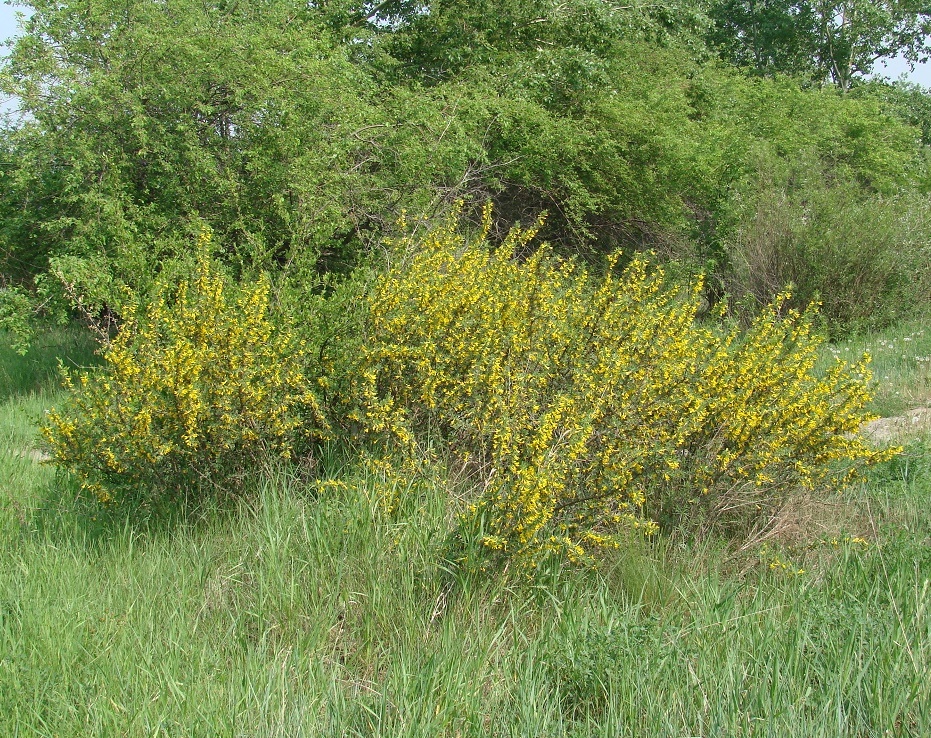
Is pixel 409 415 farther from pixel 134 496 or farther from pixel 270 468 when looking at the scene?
pixel 134 496

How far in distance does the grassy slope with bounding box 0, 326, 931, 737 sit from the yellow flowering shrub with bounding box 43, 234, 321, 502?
0.27 metres

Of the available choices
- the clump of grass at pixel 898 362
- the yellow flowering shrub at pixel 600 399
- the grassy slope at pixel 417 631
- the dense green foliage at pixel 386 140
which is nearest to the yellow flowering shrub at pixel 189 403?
the grassy slope at pixel 417 631

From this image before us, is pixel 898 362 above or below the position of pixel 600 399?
below

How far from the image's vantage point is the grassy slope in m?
3.25

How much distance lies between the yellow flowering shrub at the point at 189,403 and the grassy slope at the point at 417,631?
0.27 meters

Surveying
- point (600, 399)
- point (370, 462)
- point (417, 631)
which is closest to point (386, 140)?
point (370, 462)

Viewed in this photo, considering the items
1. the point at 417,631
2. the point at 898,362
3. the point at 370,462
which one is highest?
the point at 898,362

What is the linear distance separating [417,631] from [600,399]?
1.45 metres

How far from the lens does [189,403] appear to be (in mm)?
4828

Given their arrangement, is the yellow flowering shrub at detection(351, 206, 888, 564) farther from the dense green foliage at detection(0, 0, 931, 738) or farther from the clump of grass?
the clump of grass

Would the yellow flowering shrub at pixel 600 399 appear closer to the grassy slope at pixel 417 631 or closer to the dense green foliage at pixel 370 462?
the dense green foliage at pixel 370 462

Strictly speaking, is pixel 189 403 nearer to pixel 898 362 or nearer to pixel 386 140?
pixel 386 140

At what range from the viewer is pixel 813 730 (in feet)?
10.3

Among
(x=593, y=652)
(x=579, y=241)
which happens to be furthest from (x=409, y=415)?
(x=579, y=241)
